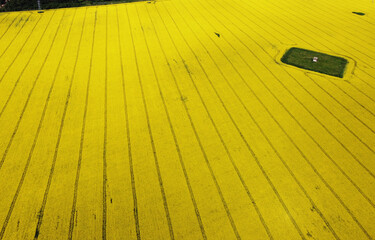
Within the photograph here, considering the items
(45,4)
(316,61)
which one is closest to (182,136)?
(316,61)

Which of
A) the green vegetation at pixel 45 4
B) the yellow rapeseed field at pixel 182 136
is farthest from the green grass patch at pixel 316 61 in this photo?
the green vegetation at pixel 45 4

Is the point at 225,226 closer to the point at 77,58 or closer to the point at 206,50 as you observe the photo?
the point at 206,50

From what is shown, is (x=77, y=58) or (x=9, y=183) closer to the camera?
(x=9, y=183)

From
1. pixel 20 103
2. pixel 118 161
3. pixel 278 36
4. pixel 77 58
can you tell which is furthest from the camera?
pixel 278 36

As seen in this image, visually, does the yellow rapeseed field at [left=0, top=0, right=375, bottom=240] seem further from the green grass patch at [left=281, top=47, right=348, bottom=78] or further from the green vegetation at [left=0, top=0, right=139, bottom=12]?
the green vegetation at [left=0, top=0, right=139, bottom=12]

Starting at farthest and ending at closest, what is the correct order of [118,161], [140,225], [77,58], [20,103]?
[77,58] → [20,103] → [118,161] → [140,225]

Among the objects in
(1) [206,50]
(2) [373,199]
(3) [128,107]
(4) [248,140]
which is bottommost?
(2) [373,199]

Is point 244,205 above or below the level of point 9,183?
below

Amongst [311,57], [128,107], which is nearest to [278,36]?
[311,57]
